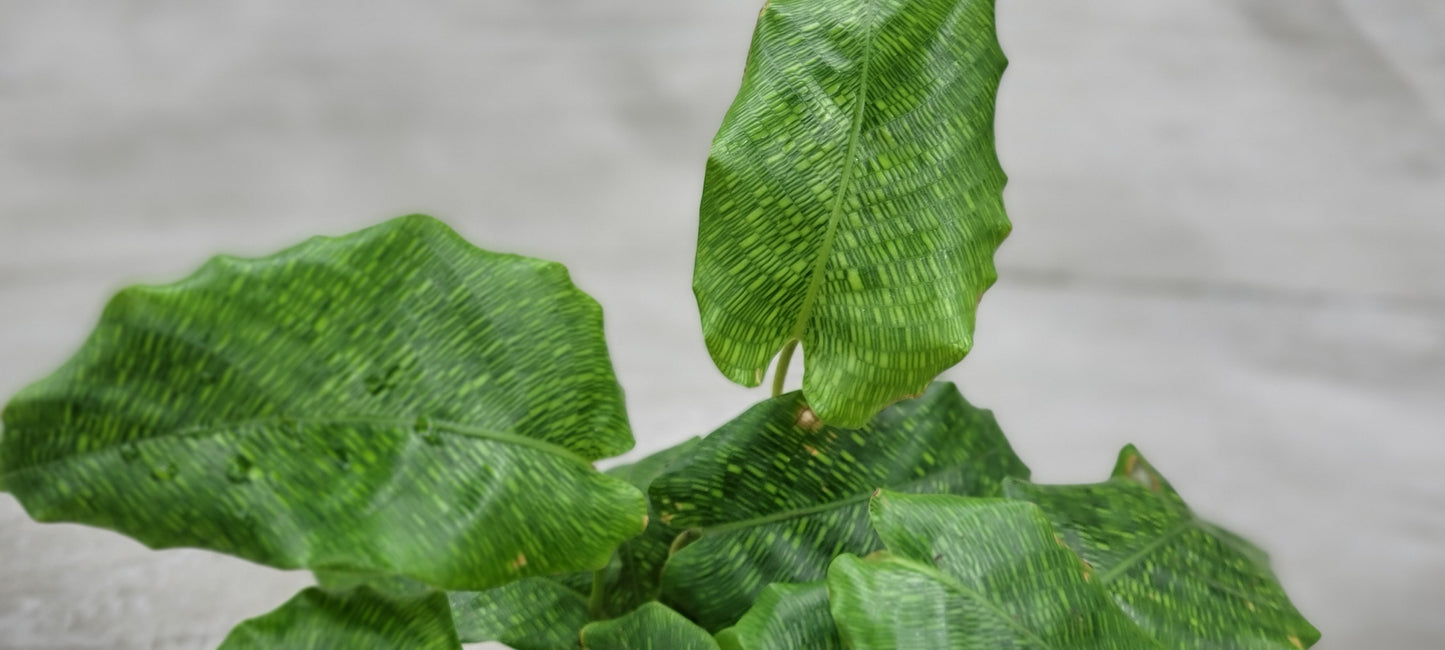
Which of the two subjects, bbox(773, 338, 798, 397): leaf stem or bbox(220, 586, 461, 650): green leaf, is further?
bbox(773, 338, 798, 397): leaf stem

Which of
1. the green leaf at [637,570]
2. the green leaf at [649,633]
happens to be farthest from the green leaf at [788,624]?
the green leaf at [637,570]

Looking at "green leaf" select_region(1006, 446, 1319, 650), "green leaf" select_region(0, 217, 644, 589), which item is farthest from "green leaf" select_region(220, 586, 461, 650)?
"green leaf" select_region(1006, 446, 1319, 650)

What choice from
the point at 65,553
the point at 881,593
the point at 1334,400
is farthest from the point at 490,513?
the point at 1334,400

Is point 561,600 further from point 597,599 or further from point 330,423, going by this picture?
point 330,423

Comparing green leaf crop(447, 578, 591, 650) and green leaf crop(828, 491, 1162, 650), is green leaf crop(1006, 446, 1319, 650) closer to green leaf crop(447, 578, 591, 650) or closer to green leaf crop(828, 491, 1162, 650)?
green leaf crop(828, 491, 1162, 650)

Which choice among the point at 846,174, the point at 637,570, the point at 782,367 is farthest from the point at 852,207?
the point at 637,570

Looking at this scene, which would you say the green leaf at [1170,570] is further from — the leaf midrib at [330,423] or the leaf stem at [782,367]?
the leaf midrib at [330,423]

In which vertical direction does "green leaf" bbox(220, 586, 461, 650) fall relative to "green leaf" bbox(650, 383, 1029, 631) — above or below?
below

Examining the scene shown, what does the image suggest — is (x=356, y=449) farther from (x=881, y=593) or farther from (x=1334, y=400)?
(x=1334, y=400)
